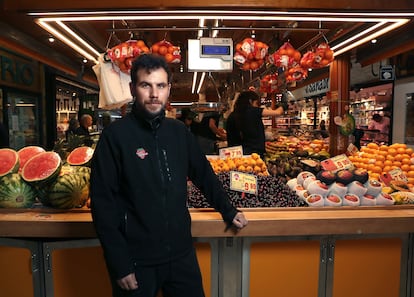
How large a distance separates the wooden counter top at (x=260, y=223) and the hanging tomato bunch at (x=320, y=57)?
233cm

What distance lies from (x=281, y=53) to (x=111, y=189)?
3221 mm

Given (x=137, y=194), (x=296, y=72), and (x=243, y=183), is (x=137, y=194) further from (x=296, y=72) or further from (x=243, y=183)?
(x=296, y=72)

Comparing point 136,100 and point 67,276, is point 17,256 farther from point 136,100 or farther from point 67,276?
point 136,100

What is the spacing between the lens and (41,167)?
7.75 ft

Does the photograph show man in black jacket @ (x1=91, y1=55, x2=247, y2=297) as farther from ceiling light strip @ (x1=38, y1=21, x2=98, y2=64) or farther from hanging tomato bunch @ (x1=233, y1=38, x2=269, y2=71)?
hanging tomato bunch @ (x1=233, y1=38, x2=269, y2=71)

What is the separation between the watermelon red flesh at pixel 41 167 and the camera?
7.51 feet

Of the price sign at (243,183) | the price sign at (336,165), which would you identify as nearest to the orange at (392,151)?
the price sign at (336,165)

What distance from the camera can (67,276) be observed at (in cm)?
227

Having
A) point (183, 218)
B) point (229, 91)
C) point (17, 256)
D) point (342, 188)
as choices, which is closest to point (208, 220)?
point (183, 218)

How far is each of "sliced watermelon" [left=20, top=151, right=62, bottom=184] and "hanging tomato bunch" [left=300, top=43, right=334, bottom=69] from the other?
316 centimetres

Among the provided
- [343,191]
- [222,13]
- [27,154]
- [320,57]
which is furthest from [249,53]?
[27,154]

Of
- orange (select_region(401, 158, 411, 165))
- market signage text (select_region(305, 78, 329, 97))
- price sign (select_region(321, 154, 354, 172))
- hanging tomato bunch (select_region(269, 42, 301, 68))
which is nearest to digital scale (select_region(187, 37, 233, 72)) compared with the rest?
hanging tomato bunch (select_region(269, 42, 301, 68))

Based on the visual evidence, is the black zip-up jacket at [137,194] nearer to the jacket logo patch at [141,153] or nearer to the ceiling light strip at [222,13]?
the jacket logo patch at [141,153]

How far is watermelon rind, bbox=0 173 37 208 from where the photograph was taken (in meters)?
2.29
